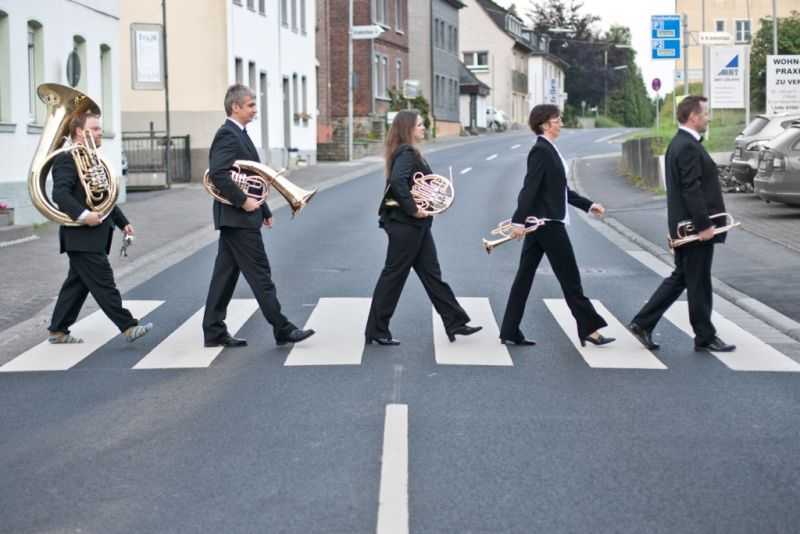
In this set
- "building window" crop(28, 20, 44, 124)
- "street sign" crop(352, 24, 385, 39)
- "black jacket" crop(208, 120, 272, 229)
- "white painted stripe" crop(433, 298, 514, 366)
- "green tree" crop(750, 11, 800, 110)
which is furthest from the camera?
"green tree" crop(750, 11, 800, 110)

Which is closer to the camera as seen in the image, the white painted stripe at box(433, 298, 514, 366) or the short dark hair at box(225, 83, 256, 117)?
the white painted stripe at box(433, 298, 514, 366)

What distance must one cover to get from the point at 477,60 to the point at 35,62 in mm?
82881

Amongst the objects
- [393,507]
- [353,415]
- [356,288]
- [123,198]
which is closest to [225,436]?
[353,415]

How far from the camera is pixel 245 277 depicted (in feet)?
34.3

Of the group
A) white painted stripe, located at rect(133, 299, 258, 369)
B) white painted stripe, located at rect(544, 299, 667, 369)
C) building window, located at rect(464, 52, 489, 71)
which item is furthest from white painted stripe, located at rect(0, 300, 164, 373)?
building window, located at rect(464, 52, 489, 71)

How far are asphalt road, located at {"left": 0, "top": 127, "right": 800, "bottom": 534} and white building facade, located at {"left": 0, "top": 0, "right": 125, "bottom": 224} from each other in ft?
40.6

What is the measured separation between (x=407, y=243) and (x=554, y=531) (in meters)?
5.28

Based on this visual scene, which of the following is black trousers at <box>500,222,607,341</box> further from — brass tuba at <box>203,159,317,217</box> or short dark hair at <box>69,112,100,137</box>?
Answer: short dark hair at <box>69,112,100,137</box>

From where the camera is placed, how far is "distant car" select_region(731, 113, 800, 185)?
26625 mm

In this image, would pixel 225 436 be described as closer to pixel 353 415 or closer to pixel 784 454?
pixel 353 415

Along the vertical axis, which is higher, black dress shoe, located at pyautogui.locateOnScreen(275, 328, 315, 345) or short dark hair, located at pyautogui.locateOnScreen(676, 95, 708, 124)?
short dark hair, located at pyautogui.locateOnScreen(676, 95, 708, 124)

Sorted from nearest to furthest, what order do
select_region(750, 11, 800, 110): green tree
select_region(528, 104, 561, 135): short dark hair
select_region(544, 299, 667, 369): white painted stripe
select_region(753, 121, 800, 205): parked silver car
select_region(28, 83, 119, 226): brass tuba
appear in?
select_region(544, 299, 667, 369): white painted stripe → select_region(528, 104, 561, 135): short dark hair → select_region(28, 83, 119, 226): brass tuba → select_region(753, 121, 800, 205): parked silver car → select_region(750, 11, 800, 110): green tree

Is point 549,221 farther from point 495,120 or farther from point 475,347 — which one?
point 495,120

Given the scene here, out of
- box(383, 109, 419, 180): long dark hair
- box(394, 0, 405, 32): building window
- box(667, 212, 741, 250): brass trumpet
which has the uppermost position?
box(394, 0, 405, 32): building window
